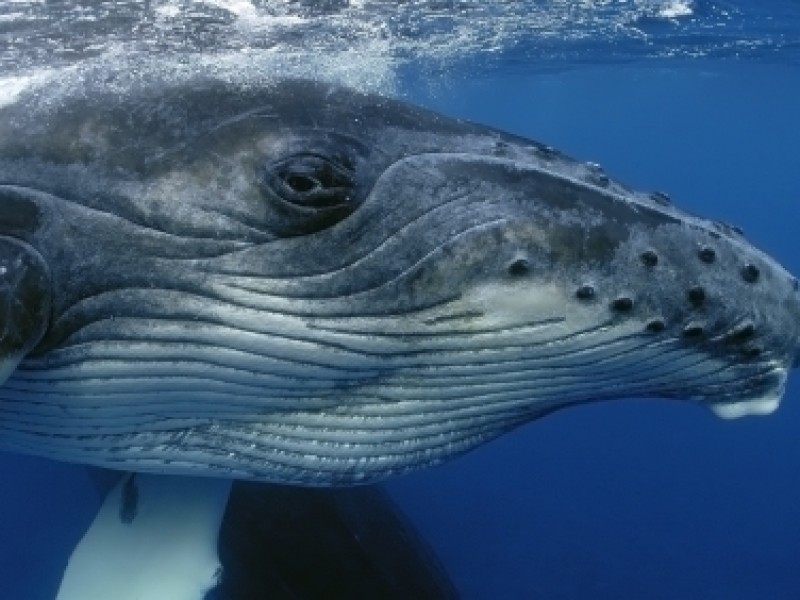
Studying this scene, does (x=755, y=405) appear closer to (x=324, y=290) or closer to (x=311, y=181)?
(x=324, y=290)

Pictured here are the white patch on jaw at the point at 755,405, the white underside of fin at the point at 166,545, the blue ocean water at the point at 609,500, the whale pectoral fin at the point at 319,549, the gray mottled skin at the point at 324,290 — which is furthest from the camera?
the blue ocean water at the point at 609,500

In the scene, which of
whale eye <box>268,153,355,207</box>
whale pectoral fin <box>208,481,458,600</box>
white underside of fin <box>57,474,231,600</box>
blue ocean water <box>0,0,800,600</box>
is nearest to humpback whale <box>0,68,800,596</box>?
whale eye <box>268,153,355,207</box>

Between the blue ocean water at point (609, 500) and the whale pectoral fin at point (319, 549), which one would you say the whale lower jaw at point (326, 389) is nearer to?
the whale pectoral fin at point (319, 549)

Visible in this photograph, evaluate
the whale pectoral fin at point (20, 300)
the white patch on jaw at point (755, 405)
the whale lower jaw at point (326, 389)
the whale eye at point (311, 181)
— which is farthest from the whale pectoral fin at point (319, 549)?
the white patch on jaw at point (755, 405)

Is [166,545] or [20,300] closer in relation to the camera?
[20,300]

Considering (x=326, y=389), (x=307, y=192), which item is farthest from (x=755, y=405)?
(x=307, y=192)

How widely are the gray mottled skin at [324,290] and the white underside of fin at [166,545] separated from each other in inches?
72.4

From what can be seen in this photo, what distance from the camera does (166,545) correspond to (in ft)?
20.0

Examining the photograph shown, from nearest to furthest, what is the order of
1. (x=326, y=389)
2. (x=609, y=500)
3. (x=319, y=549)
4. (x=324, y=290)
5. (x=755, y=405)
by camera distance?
(x=324, y=290) < (x=326, y=389) < (x=755, y=405) < (x=319, y=549) < (x=609, y=500)

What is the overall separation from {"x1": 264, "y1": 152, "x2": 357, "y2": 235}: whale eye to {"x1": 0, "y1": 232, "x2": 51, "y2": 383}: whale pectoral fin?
3.23ft

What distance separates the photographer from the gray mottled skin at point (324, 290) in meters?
3.78

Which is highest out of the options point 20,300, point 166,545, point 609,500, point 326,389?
point 20,300

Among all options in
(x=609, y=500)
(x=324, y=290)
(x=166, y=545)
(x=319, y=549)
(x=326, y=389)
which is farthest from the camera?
(x=609, y=500)

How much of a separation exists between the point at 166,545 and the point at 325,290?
315 centimetres
